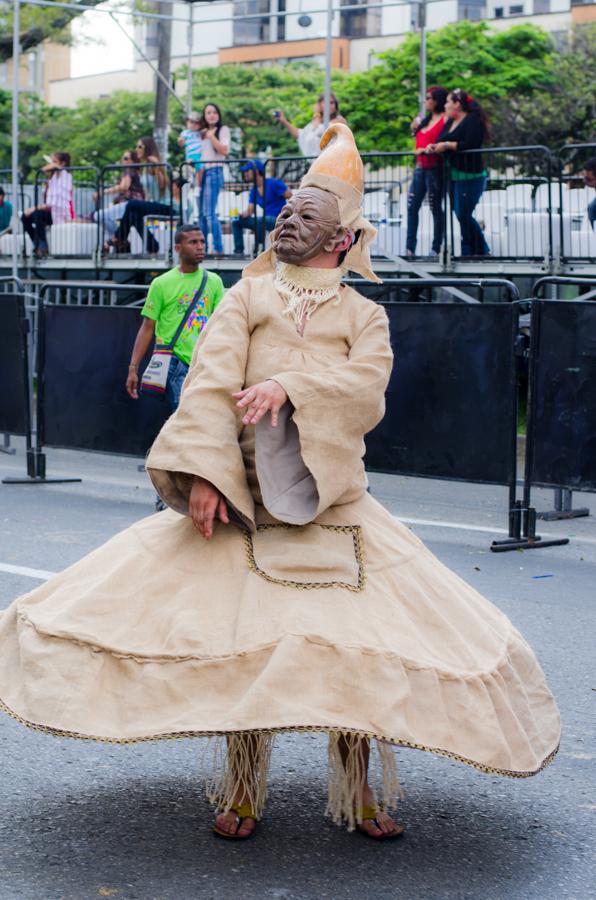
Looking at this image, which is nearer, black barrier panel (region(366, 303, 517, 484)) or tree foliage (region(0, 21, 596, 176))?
black barrier panel (region(366, 303, 517, 484))

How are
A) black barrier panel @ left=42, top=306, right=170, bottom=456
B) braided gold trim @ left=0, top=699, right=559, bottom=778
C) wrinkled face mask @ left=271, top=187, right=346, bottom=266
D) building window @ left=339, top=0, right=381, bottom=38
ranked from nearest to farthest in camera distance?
braided gold trim @ left=0, top=699, right=559, bottom=778, wrinkled face mask @ left=271, top=187, right=346, bottom=266, black barrier panel @ left=42, top=306, right=170, bottom=456, building window @ left=339, top=0, right=381, bottom=38

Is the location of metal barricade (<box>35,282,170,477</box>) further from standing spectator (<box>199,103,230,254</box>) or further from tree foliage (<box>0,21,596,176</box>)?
tree foliage (<box>0,21,596,176</box>)

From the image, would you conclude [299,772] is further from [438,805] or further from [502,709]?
[502,709]

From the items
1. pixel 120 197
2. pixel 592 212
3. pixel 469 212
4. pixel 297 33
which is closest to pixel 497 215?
pixel 469 212

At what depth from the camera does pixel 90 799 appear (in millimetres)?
4465

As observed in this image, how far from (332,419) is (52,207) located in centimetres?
1547

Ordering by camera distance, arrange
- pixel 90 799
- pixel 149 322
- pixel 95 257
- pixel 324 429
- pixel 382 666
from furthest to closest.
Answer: pixel 95 257 < pixel 149 322 < pixel 90 799 < pixel 324 429 < pixel 382 666

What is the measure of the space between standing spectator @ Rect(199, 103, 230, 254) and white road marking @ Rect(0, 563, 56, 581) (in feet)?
28.4

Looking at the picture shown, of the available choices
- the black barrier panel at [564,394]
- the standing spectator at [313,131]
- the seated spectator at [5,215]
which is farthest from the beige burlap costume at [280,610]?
the seated spectator at [5,215]

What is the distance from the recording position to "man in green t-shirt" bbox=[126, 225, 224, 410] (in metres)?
10.0

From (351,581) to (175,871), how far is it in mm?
906

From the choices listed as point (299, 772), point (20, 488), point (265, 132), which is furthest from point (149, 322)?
point (265, 132)

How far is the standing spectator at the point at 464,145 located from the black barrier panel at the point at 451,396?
4303mm

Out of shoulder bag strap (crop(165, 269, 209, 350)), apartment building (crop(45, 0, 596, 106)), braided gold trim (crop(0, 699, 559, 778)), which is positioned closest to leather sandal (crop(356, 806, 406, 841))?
braided gold trim (crop(0, 699, 559, 778))
